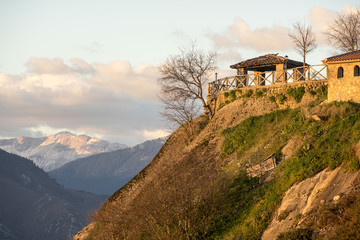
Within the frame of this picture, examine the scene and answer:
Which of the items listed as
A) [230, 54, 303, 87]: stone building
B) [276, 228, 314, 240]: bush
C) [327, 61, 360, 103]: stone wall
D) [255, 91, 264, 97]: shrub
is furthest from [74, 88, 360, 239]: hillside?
[230, 54, 303, 87]: stone building

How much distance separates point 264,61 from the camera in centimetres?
5284

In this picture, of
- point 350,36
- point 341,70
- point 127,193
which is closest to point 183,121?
point 127,193

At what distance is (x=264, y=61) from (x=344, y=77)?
52.4 feet

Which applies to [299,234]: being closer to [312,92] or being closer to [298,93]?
[312,92]

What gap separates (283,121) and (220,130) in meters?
8.91

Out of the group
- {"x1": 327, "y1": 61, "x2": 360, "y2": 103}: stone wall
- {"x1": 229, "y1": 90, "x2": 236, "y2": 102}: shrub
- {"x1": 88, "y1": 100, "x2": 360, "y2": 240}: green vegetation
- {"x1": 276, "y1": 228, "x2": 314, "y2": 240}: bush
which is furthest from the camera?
{"x1": 229, "y1": 90, "x2": 236, "y2": 102}: shrub

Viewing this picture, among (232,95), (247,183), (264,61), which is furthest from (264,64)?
(247,183)

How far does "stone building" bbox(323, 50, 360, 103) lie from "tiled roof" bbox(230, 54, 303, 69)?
13.0 meters

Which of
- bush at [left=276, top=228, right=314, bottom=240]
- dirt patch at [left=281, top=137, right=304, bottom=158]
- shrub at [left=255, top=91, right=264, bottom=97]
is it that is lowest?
bush at [left=276, top=228, right=314, bottom=240]

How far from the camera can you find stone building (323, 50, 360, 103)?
3678cm

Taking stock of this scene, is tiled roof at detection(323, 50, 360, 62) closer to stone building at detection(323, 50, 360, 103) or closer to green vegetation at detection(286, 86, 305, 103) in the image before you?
stone building at detection(323, 50, 360, 103)

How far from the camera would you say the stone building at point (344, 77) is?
3678cm

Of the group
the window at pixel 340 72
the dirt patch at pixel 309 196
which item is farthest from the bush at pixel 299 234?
the window at pixel 340 72

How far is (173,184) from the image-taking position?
36.4 meters
